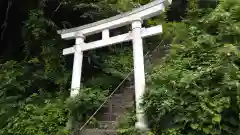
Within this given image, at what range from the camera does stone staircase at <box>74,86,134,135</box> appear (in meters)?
5.00

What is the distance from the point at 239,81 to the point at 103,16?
3.65m

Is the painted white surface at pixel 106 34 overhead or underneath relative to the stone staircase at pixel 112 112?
overhead

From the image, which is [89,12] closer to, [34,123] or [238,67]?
[34,123]

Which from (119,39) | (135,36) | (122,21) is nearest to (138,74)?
(135,36)

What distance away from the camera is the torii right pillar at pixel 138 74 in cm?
454

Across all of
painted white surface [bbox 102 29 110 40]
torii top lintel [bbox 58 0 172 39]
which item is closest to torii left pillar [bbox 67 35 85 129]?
torii top lintel [bbox 58 0 172 39]

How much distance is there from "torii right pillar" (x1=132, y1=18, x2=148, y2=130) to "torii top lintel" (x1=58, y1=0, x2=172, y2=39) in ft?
0.40

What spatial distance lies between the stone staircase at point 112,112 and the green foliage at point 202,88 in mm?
645

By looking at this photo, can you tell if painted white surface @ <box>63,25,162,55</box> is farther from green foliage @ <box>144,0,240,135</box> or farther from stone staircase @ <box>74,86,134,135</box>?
stone staircase @ <box>74,86,134,135</box>

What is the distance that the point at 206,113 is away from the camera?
390cm

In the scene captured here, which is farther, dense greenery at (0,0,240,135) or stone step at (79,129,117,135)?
stone step at (79,129,117,135)

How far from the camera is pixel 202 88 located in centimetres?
421

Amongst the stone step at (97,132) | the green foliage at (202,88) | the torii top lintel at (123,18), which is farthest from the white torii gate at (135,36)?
the stone step at (97,132)

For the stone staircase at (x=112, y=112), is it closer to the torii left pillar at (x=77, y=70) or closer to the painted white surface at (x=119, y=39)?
the torii left pillar at (x=77, y=70)
